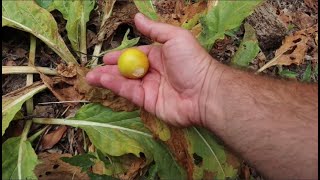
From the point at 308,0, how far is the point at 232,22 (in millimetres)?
1593

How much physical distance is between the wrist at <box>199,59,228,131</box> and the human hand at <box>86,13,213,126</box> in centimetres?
3

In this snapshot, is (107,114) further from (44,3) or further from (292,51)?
(292,51)

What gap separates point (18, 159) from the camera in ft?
11.4

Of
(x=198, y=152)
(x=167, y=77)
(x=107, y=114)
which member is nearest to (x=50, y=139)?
(x=107, y=114)

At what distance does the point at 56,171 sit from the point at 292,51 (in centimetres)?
227

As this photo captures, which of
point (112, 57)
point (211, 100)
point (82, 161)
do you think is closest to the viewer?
point (211, 100)

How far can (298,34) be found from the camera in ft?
13.2

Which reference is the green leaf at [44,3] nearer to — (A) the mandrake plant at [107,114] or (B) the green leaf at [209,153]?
(A) the mandrake plant at [107,114]

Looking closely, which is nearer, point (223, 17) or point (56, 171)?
point (56, 171)

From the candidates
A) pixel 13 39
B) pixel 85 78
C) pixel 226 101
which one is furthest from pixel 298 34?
pixel 13 39

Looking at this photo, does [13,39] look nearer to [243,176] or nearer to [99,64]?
[99,64]

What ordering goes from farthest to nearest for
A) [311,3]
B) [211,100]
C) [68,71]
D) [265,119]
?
[311,3], [68,71], [211,100], [265,119]

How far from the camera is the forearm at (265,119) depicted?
2846 millimetres

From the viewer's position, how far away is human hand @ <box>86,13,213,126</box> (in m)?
3.30
